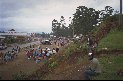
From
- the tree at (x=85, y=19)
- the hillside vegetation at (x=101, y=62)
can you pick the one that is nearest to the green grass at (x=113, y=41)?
the hillside vegetation at (x=101, y=62)

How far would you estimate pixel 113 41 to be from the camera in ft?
95.8

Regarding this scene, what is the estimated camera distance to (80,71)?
64.6 feet

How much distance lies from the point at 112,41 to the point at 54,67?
7736 mm

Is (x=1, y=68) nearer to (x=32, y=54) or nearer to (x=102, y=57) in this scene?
(x=32, y=54)

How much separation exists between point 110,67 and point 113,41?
1081cm

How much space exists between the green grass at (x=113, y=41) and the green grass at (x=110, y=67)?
4.10 metres

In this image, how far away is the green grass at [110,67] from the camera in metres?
16.1

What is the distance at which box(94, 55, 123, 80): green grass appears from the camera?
52.8 feet

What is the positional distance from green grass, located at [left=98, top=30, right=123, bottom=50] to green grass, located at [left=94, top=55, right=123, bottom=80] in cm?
410

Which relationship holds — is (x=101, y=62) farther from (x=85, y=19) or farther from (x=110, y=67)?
(x=85, y=19)

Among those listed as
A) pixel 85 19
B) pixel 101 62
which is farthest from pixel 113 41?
pixel 85 19

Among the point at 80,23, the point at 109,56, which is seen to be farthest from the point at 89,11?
the point at 109,56

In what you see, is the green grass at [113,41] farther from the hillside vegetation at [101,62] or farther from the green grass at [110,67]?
the green grass at [110,67]

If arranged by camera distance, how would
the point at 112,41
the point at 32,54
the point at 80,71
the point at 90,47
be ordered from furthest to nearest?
the point at 32,54 → the point at 112,41 → the point at 90,47 → the point at 80,71
